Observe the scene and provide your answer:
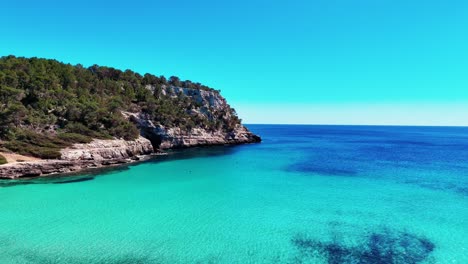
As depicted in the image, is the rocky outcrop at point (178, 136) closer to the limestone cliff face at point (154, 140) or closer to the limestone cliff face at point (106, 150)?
the limestone cliff face at point (154, 140)

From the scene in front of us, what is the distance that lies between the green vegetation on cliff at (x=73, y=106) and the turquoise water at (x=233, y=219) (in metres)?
12.9

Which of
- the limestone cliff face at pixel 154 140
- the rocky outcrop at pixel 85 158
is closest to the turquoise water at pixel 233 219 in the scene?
the rocky outcrop at pixel 85 158

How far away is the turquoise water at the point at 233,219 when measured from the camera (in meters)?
16.3

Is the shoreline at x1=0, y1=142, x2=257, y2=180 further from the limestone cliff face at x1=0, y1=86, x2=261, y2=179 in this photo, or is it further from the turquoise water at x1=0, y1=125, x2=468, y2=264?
the turquoise water at x1=0, y1=125, x2=468, y2=264

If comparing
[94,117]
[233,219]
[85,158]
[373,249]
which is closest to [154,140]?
[94,117]

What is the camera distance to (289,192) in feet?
99.3

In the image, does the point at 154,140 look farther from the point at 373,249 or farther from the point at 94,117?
the point at 373,249

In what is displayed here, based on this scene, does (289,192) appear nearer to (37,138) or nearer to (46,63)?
(37,138)

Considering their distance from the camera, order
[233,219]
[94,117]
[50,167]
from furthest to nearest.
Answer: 1. [94,117]
2. [50,167]
3. [233,219]

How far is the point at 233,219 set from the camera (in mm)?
22016

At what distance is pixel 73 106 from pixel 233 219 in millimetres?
43785

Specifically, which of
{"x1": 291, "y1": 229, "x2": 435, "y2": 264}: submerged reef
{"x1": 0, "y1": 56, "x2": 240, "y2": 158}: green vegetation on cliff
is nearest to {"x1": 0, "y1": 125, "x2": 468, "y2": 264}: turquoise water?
{"x1": 291, "y1": 229, "x2": 435, "y2": 264}: submerged reef

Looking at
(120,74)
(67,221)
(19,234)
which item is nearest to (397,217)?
(67,221)

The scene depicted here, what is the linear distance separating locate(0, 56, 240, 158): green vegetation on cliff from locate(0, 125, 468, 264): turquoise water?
12.9m
